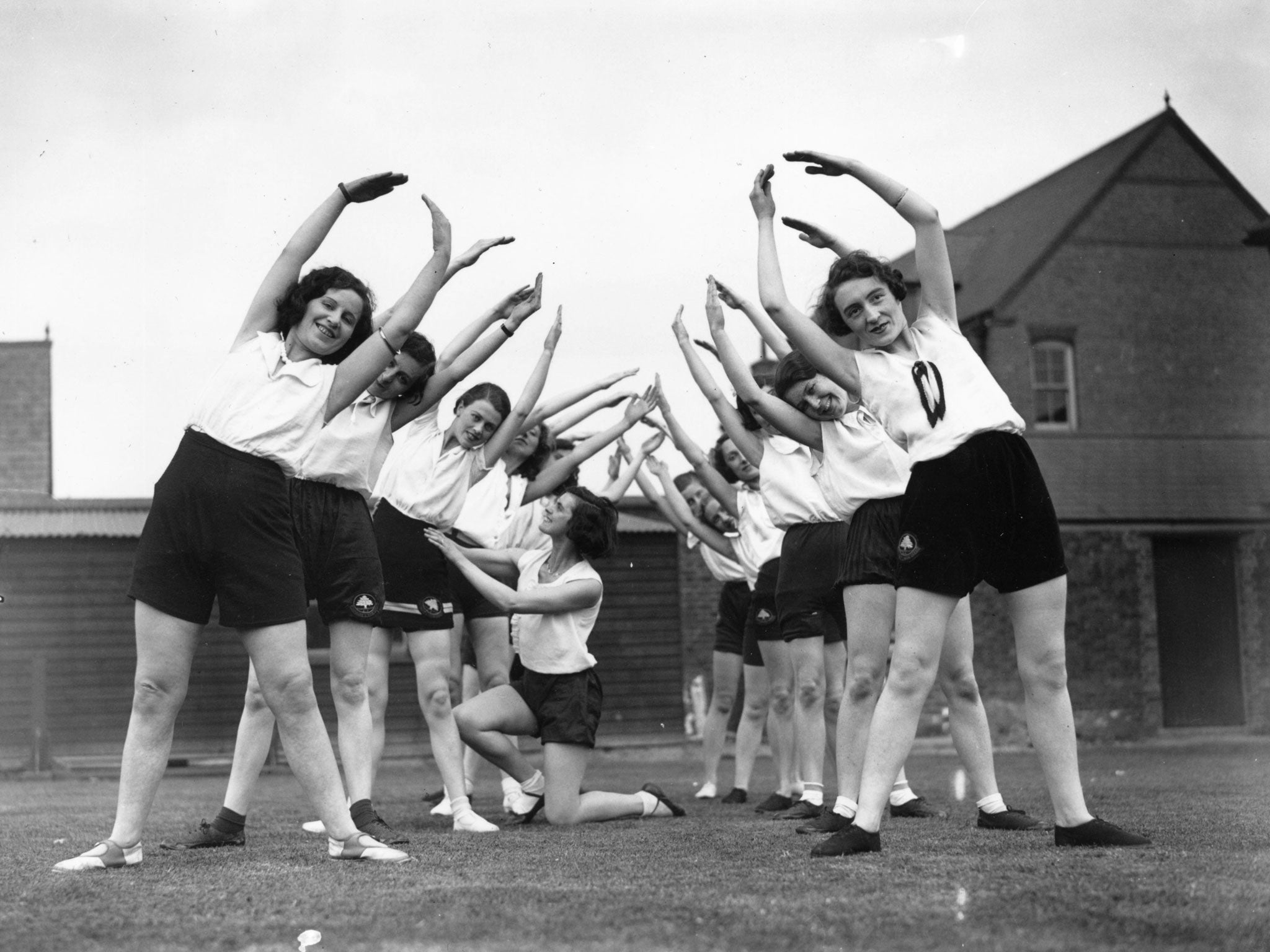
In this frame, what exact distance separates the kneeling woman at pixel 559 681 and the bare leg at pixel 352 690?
1.09m

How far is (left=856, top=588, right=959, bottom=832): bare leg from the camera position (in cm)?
478

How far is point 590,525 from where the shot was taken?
22.9 ft

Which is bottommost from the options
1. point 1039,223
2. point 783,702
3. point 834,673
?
point 783,702

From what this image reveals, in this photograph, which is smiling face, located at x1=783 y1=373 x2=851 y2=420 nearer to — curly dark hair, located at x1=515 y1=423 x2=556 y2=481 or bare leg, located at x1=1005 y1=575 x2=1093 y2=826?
bare leg, located at x1=1005 y1=575 x2=1093 y2=826

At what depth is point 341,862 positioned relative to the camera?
4895 millimetres

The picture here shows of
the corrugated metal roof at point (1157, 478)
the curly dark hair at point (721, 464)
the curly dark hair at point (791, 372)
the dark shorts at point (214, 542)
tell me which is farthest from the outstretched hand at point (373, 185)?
the corrugated metal roof at point (1157, 478)

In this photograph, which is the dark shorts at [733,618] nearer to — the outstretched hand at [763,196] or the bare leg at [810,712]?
the bare leg at [810,712]

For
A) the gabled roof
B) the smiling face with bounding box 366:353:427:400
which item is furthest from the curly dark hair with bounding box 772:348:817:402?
the gabled roof

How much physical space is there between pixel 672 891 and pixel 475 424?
11.9ft

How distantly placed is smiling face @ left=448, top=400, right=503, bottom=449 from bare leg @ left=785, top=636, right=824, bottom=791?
195 centimetres

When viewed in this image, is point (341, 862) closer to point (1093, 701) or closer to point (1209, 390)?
point (1093, 701)

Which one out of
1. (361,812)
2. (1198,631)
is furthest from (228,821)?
(1198,631)

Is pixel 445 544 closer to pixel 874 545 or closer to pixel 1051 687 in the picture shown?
pixel 874 545

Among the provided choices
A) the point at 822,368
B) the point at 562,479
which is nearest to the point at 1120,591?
the point at 562,479
